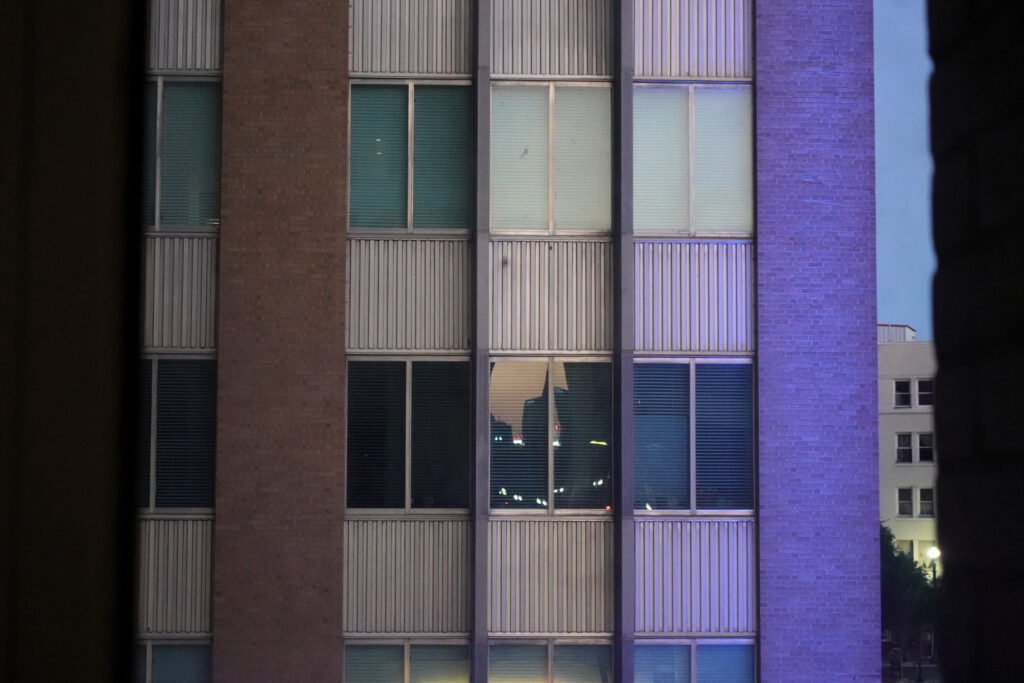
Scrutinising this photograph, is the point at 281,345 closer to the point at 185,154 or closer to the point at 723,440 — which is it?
the point at 185,154

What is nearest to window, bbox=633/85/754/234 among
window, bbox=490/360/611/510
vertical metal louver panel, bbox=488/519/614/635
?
window, bbox=490/360/611/510

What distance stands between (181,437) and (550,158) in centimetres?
501

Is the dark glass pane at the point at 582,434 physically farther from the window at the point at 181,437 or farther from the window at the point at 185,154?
the window at the point at 185,154

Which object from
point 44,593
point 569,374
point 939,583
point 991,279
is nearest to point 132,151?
point 44,593

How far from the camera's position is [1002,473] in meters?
1.29

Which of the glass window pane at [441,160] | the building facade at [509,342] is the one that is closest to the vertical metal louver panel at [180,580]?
the building facade at [509,342]

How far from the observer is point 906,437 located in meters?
50.1

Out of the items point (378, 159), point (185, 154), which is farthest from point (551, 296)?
point (185, 154)

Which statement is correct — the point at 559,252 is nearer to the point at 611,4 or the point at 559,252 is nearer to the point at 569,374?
the point at 569,374

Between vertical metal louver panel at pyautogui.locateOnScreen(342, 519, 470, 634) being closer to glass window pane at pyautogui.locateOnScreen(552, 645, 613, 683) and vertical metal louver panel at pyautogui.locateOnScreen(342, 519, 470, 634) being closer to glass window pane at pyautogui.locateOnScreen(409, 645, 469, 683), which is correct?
glass window pane at pyautogui.locateOnScreen(409, 645, 469, 683)

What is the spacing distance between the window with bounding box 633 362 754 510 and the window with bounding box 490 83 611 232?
186 cm

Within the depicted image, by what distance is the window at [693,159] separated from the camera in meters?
11.4

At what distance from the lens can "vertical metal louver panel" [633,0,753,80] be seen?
37.4ft

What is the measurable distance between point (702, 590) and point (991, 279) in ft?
33.5
